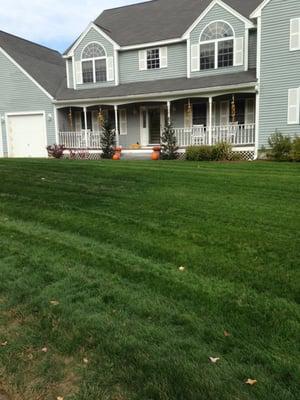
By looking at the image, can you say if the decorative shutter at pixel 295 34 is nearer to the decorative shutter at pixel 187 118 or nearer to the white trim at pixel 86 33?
the decorative shutter at pixel 187 118

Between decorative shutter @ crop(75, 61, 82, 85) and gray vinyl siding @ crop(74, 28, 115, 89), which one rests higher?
gray vinyl siding @ crop(74, 28, 115, 89)

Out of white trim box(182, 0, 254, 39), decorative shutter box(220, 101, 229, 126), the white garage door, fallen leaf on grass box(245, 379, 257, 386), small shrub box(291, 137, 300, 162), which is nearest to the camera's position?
fallen leaf on grass box(245, 379, 257, 386)

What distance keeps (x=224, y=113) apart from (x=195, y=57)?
10.0 ft

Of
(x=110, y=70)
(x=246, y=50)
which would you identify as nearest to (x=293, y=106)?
(x=246, y=50)

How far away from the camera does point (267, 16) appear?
15.4 metres

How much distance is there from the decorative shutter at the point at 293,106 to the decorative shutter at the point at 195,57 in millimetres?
4884

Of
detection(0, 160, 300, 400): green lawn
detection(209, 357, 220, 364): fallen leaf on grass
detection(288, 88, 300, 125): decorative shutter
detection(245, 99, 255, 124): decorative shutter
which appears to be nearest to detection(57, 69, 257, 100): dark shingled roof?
detection(245, 99, 255, 124): decorative shutter

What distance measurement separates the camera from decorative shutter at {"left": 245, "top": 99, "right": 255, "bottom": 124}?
17.7 meters

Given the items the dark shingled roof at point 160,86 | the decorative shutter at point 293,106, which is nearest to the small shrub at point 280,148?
the decorative shutter at point 293,106

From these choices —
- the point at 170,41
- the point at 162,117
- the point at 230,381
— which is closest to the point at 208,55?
the point at 170,41

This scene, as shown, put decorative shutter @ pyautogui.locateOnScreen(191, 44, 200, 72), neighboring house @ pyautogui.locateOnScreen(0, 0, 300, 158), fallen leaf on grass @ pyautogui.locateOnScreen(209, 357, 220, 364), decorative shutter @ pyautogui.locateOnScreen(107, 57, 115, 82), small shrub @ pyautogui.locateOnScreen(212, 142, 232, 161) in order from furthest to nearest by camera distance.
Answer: decorative shutter @ pyautogui.locateOnScreen(107, 57, 115, 82)
decorative shutter @ pyautogui.locateOnScreen(191, 44, 200, 72)
neighboring house @ pyautogui.locateOnScreen(0, 0, 300, 158)
small shrub @ pyautogui.locateOnScreen(212, 142, 232, 161)
fallen leaf on grass @ pyautogui.locateOnScreen(209, 357, 220, 364)

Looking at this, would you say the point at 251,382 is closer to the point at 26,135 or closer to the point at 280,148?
the point at 280,148

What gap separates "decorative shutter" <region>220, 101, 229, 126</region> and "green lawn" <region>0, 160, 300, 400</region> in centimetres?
1193

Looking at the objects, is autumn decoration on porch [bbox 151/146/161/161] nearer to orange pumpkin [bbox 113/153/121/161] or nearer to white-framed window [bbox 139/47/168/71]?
orange pumpkin [bbox 113/153/121/161]
